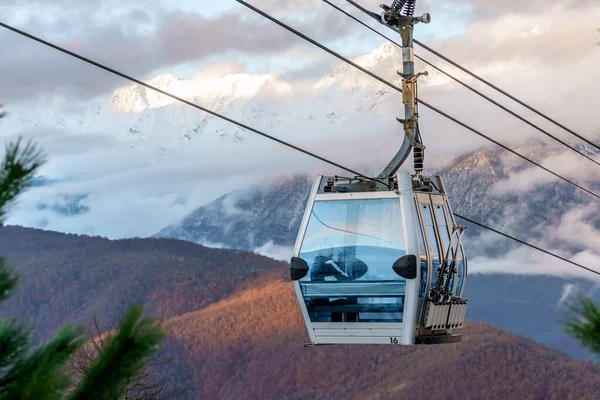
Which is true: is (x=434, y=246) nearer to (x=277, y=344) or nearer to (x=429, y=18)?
(x=429, y=18)

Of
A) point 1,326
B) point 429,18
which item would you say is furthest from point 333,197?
point 1,326

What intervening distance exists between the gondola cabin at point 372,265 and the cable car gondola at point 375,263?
1 centimetres

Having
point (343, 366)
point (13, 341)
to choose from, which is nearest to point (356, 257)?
point (13, 341)

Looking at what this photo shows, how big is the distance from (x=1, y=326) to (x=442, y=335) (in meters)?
13.0

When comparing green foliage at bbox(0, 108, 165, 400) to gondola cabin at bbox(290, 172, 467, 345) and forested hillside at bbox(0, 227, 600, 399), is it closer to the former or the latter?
gondola cabin at bbox(290, 172, 467, 345)

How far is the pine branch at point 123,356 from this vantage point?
2846mm

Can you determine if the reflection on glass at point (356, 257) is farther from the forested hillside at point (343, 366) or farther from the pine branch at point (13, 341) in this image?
the forested hillside at point (343, 366)

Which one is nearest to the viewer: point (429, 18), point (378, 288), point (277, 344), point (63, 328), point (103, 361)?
point (103, 361)

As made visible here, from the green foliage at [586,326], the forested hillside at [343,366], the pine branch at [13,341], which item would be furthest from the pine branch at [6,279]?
the forested hillside at [343,366]

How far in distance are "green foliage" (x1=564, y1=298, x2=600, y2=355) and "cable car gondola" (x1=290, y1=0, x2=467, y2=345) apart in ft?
39.5

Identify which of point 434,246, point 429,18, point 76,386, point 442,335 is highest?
point 429,18

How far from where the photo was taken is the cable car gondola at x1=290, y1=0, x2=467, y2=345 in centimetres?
1503

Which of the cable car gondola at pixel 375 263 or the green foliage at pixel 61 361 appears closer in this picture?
the green foliage at pixel 61 361

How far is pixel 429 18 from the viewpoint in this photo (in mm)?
16750
